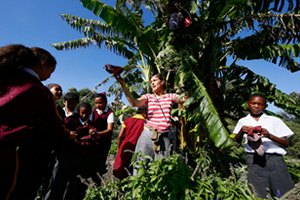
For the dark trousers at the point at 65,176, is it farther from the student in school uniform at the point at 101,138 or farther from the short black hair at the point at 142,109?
the short black hair at the point at 142,109

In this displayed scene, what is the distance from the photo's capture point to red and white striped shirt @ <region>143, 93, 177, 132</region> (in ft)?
6.20

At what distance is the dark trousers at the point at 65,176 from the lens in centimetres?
185

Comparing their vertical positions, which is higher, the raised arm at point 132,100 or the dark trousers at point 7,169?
the raised arm at point 132,100

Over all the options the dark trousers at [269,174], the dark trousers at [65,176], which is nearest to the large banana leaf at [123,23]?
the dark trousers at [65,176]

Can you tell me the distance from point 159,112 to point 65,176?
1416 mm

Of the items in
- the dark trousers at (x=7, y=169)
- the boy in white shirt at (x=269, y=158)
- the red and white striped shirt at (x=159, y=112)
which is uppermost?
the red and white striped shirt at (x=159, y=112)

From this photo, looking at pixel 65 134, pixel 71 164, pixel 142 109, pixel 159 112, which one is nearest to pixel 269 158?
pixel 159 112

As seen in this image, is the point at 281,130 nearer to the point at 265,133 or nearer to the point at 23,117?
the point at 265,133

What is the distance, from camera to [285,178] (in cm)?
169

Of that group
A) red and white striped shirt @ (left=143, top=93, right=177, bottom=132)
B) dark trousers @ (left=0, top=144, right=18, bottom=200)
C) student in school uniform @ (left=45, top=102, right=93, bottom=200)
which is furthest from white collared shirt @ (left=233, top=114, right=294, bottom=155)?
dark trousers @ (left=0, top=144, right=18, bottom=200)

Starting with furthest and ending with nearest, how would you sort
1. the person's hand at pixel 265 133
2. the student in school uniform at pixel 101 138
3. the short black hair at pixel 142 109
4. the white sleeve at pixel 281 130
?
the short black hair at pixel 142 109, the student in school uniform at pixel 101 138, the white sleeve at pixel 281 130, the person's hand at pixel 265 133

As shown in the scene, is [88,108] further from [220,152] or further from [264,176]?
[220,152]

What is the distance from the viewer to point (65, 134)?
4.43ft

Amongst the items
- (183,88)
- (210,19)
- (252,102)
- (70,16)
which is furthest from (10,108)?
(70,16)
